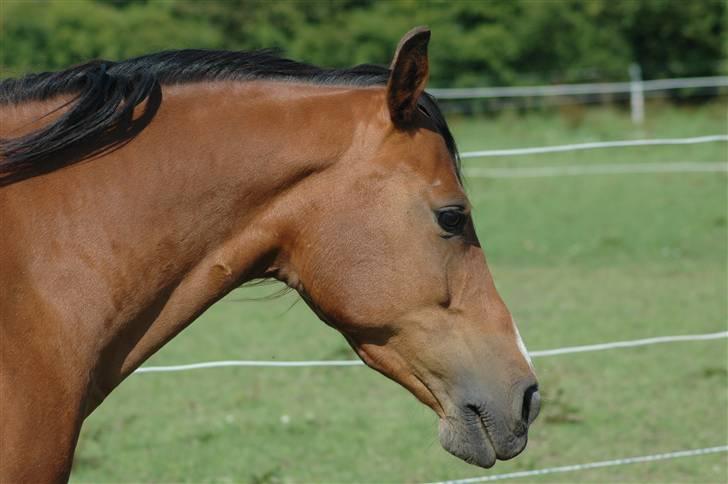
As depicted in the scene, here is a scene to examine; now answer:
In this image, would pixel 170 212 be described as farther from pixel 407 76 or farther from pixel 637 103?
pixel 637 103

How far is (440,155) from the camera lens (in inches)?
102

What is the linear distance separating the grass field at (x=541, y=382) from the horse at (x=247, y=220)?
0.76 meters

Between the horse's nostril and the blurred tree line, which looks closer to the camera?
the horse's nostril

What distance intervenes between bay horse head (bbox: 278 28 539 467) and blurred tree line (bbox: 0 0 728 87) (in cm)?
1893

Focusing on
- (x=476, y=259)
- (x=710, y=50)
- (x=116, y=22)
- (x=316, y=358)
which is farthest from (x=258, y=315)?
(x=710, y=50)

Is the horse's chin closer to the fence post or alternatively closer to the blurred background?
the blurred background

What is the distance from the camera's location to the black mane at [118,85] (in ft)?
7.84

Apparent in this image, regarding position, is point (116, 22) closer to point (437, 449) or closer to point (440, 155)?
point (437, 449)

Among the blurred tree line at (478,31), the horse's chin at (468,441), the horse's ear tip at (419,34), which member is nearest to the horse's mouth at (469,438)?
the horse's chin at (468,441)

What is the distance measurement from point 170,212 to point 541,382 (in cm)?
456

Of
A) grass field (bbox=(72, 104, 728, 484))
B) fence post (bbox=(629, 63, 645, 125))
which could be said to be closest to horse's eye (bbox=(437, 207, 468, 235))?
grass field (bbox=(72, 104, 728, 484))

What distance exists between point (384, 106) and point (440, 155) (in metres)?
0.18

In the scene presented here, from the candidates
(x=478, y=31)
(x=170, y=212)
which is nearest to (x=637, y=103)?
(x=478, y=31)

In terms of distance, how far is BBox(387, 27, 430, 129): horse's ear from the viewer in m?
2.45
